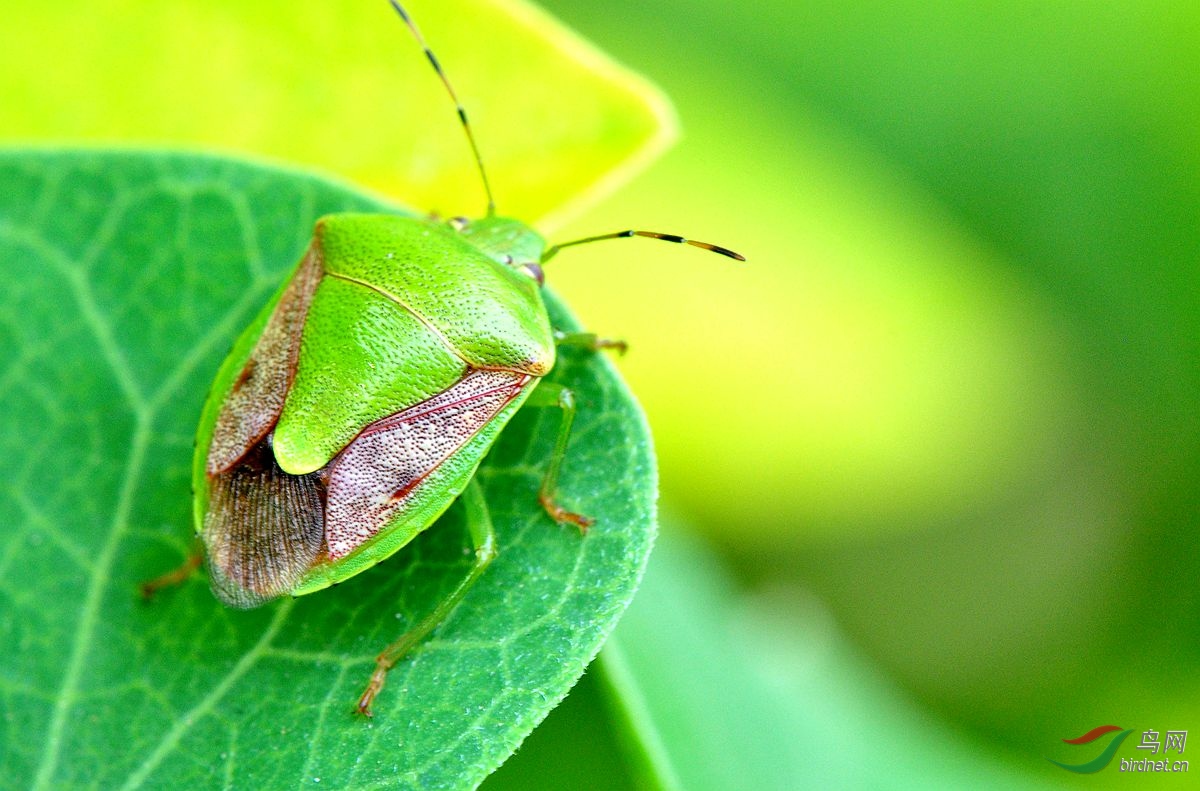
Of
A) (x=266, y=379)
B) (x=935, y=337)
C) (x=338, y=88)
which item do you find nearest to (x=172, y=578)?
(x=266, y=379)

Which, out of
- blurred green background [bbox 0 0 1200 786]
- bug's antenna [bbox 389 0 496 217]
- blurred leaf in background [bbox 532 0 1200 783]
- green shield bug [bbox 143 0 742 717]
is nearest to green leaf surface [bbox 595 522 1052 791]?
blurred green background [bbox 0 0 1200 786]

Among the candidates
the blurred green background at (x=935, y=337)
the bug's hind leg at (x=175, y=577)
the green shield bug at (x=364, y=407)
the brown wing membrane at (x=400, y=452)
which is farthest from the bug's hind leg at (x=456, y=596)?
the blurred green background at (x=935, y=337)

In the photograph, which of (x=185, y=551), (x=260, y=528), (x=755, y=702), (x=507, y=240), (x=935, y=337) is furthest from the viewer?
(x=935, y=337)

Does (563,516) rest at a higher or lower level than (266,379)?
higher

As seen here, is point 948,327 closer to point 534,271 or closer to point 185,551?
point 534,271

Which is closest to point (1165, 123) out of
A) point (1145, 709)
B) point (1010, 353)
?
point (1010, 353)

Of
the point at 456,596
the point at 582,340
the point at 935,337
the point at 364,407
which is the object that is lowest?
the point at 456,596

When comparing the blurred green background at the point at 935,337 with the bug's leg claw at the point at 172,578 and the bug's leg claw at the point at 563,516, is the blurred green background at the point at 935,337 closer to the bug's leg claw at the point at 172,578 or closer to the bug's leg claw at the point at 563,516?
the bug's leg claw at the point at 563,516

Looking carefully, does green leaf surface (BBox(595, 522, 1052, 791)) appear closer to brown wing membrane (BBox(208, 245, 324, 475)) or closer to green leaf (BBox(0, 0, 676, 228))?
brown wing membrane (BBox(208, 245, 324, 475))
